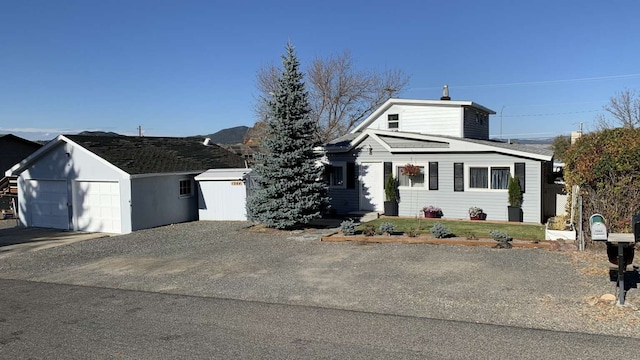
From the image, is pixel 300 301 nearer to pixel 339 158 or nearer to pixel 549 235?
pixel 549 235

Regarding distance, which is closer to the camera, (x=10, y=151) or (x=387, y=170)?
(x=387, y=170)

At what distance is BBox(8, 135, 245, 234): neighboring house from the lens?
1892 cm

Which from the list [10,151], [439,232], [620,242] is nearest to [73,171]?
[439,232]

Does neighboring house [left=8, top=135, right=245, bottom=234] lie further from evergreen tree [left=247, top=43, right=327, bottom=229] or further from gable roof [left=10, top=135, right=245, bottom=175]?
evergreen tree [left=247, top=43, right=327, bottom=229]

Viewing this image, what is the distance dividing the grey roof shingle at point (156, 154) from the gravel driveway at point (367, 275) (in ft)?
16.2

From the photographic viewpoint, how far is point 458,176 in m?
18.8

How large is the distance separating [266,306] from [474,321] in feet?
10.8

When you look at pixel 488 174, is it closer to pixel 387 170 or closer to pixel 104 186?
pixel 387 170

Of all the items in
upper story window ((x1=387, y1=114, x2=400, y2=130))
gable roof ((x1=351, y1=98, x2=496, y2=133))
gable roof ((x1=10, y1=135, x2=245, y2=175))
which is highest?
gable roof ((x1=351, y1=98, x2=496, y2=133))

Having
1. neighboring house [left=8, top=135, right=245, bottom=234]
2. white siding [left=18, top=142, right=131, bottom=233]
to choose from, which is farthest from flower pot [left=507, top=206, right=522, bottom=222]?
white siding [left=18, top=142, right=131, bottom=233]

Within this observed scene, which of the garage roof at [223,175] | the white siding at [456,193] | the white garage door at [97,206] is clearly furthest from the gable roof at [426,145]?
the white garage door at [97,206]

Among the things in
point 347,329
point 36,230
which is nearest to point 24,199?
point 36,230

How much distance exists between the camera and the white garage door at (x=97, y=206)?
19.0 meters

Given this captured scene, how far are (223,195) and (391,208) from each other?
7125 millimetres
